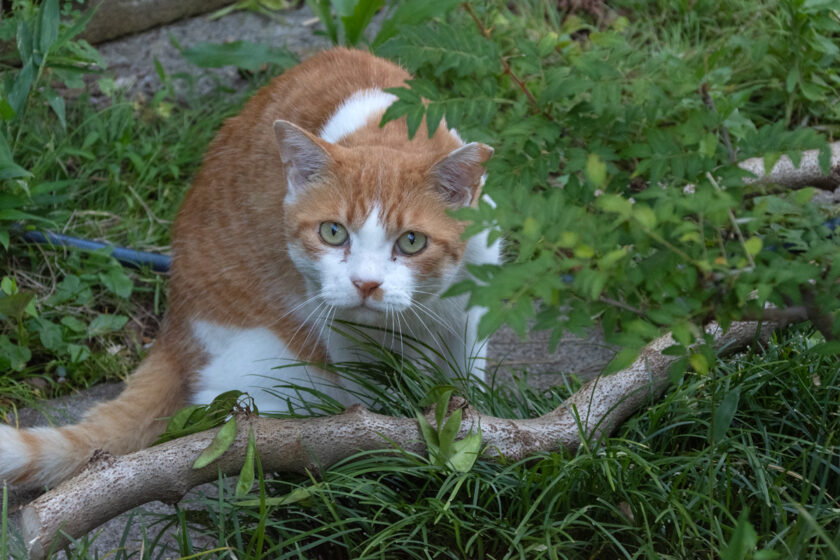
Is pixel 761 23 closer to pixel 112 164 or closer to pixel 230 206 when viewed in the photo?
pixel 230 206

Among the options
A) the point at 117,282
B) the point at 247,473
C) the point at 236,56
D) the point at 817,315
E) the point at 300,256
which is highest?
the point at 817,315

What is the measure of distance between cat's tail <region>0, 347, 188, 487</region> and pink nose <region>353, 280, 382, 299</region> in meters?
0.76

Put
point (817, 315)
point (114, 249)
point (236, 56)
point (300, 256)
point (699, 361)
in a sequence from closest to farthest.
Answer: point (699, 361), point (817, 315), point (300, 256), point (114, 249), point (236, 56)

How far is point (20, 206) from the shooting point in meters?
3.40

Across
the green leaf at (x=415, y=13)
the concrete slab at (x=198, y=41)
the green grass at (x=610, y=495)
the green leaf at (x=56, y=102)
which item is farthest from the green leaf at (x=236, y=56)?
the green grass at (x=610, y=495)

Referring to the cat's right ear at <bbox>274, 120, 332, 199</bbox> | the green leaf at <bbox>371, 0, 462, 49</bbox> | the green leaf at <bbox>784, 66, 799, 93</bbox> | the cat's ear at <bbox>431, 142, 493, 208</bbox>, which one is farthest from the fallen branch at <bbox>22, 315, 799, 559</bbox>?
the green leaf at <bbox>371, 0, 462, 49</bbox>

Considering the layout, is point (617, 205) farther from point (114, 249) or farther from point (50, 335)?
point (114, 249)

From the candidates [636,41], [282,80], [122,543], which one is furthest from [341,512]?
[636,41]

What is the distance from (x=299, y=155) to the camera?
275cm

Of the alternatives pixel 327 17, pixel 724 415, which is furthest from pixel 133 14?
pixel 724 415

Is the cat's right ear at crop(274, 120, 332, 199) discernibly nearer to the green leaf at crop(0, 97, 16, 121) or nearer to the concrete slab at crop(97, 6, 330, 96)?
the green leaf at crop(0, 97, 16, 121)

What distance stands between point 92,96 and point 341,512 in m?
2.95

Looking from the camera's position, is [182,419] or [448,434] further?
[182,419]

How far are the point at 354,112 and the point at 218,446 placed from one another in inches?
51.4
